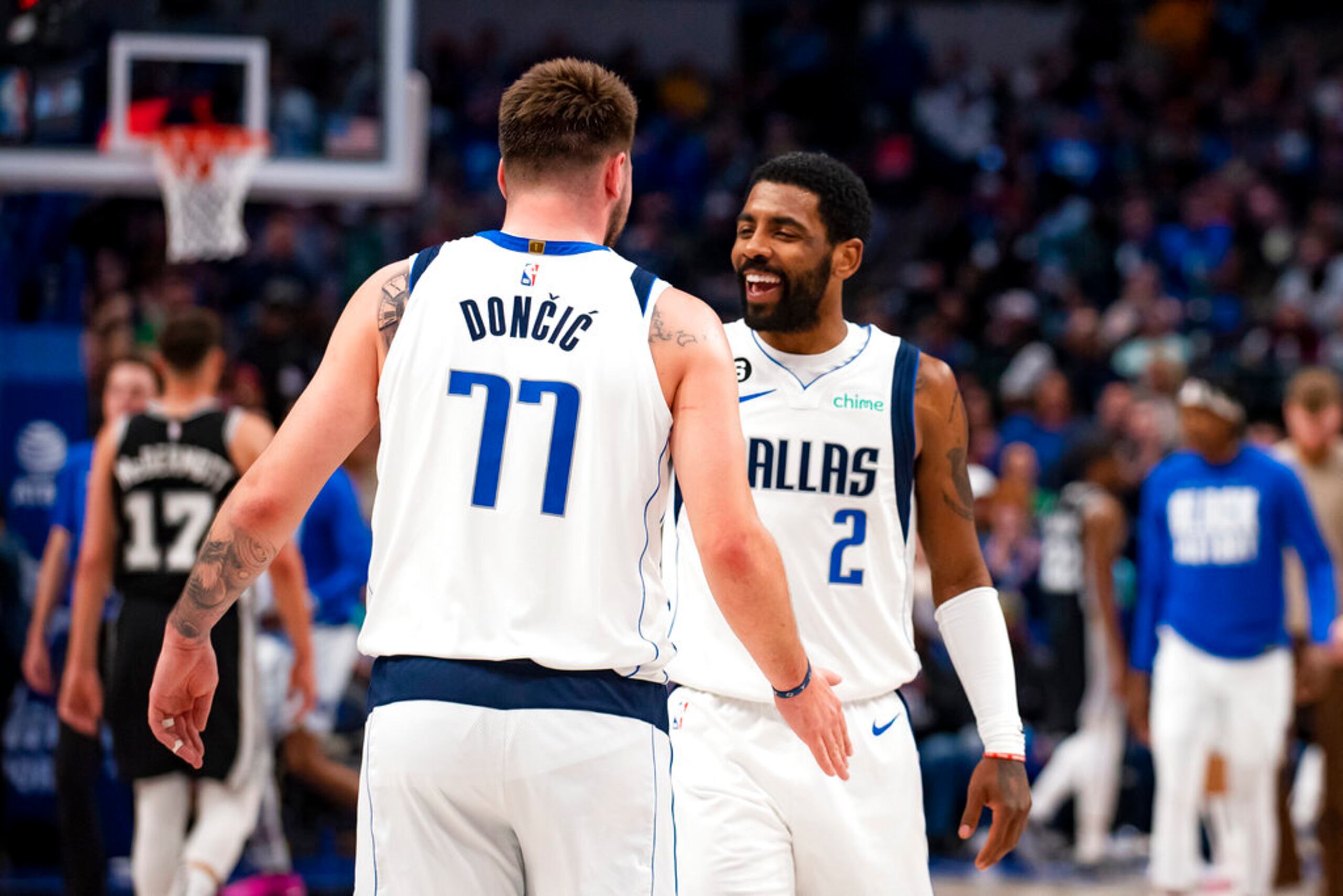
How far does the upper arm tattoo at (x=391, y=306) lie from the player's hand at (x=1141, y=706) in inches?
273

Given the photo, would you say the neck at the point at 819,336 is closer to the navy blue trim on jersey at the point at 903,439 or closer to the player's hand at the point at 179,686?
the navy blue trim on jersey at the point at 903,439

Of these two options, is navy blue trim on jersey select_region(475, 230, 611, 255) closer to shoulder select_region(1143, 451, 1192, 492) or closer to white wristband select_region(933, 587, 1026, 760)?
white wristband select_region(933, 587, 1026, 760)

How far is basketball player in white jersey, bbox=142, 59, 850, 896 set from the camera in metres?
3.12

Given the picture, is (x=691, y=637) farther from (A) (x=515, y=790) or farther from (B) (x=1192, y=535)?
(B) (x=1192, y=535)

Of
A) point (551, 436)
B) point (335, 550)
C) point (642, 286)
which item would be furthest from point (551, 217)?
point (335, 550)

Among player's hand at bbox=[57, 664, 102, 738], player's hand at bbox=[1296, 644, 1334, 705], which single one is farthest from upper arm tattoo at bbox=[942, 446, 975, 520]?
player's hand at bbox=[1296, 644, 1334, 705]

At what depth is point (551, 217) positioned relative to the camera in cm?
337

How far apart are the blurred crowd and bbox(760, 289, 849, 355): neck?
6184 millimetres

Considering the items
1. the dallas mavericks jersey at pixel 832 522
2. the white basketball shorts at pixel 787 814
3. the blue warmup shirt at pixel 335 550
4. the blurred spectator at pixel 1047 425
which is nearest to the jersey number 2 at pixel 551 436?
the dallas mavericks jersey at pixel 832 522

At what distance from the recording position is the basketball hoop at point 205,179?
947 centimetres

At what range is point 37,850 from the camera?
9172 millimetres

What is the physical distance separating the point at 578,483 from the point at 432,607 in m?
0.36

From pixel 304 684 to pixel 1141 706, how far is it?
4.99 m

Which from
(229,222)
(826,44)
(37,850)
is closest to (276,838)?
(37,850)
